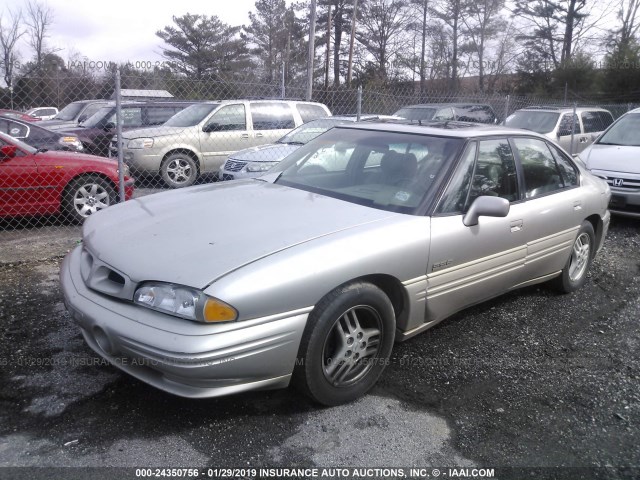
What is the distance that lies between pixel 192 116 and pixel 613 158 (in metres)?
7.23

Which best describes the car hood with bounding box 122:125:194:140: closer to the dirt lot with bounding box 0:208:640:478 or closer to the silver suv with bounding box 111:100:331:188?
the silver suv with bounding box 111:100:331:188

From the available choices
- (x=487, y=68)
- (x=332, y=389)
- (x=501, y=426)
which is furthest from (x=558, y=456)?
(x=487, y=68)

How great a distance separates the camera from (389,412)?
314cm

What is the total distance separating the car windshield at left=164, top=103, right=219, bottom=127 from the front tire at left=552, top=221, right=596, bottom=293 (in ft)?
23.5

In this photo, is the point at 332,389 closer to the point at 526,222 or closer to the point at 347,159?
the point at 347,159

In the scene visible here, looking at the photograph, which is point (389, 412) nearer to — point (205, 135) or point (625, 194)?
point (625, 194)

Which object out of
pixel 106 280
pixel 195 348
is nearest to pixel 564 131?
pixel 106 280

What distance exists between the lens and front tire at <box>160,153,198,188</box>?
9.81m

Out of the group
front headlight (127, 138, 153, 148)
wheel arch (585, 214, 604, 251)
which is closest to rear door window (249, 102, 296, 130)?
front headlight (127, 138, 153, 148)

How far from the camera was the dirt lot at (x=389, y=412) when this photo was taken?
2707 mm

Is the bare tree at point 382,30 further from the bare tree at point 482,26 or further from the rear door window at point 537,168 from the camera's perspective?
the rear door window at point 537,168

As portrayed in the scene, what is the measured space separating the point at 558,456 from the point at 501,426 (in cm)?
33

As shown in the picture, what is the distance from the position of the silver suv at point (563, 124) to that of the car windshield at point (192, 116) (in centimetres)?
621

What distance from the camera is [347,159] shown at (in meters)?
4.18
